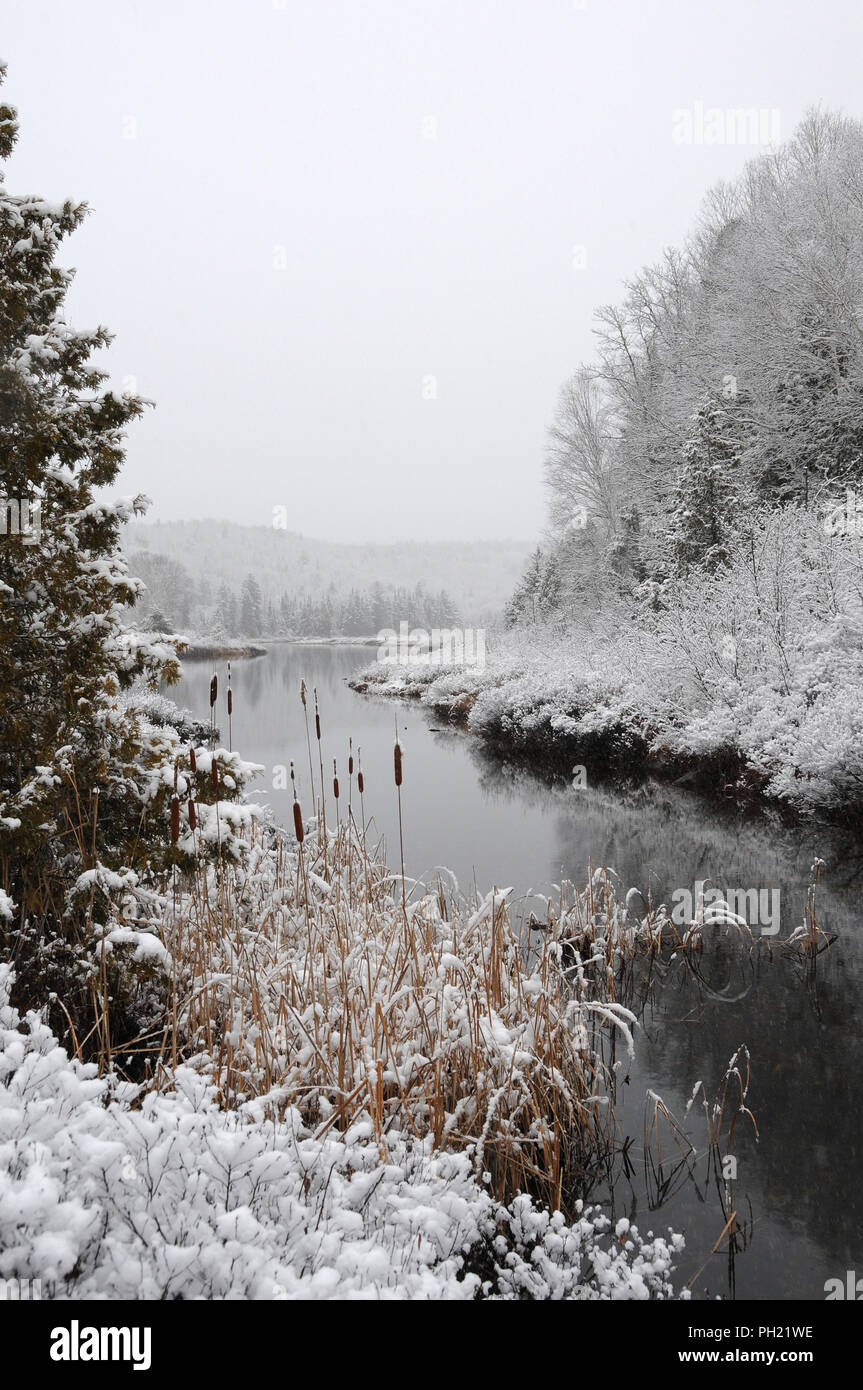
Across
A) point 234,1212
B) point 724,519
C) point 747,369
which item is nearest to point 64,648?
point 234,1212

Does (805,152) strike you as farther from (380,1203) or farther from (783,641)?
(380,1203)

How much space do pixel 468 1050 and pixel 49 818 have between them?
94.4 inches

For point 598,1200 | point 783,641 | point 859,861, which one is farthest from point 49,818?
point 783,641

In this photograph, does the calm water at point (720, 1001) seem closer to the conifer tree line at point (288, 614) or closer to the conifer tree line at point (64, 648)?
the conifer tree line at point (64, 648)

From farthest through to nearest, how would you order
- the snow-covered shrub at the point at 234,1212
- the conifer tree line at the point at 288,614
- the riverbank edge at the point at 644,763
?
the conifer tree line at the point at 288,614 < the riverbank edge at the point at 644,763 < the snow-covered shrub at the point at 234,1212

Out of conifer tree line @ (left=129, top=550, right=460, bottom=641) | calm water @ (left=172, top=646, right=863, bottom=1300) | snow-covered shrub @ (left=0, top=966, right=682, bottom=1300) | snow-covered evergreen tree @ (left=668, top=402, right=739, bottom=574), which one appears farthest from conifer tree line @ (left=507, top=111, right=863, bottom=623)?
conifer tree line @ (left=129, top=550, right=460, bottom=641)

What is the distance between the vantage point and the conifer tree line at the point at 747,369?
62.1ft

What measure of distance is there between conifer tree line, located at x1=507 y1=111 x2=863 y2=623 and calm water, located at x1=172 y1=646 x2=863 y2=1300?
26.2 feet

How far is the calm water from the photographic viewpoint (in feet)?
10.9

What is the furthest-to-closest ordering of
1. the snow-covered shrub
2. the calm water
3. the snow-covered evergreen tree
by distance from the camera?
1. the snow-covered evergreen tree
2. the calm water
3. the snow-covered shrub

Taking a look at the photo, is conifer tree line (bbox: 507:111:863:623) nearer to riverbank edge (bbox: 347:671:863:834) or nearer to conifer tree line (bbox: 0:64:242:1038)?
riverbank edge (bbox: 347:671:863:834)

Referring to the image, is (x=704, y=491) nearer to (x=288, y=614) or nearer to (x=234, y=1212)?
(x=234, y=1212)

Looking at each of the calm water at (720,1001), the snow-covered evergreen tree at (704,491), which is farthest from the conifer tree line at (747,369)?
the calm water at (720,1001)

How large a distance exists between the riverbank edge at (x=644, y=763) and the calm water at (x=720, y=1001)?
0.43m
